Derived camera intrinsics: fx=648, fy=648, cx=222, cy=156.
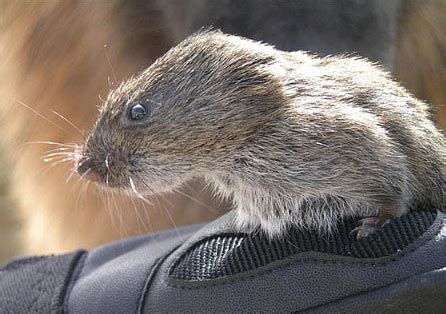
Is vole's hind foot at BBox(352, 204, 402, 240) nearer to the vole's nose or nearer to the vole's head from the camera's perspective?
the vole's head

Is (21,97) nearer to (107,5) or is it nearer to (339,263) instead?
(107,5)

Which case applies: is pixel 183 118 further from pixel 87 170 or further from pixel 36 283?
pixel 36 283

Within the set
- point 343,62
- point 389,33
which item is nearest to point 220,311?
point 343,62

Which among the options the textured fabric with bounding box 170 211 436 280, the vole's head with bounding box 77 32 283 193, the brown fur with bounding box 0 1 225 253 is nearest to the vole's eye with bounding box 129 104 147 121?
the vole's head with bounding box 77 32 283 193

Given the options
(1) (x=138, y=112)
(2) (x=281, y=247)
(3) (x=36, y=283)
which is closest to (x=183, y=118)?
(1) (x=138, y=112)

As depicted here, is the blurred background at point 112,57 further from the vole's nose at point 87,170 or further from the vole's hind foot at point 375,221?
the vole's hind foot at point 375,221

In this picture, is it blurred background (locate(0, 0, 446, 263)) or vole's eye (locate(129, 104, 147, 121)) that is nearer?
vole's eye (locate(129, 104, 147, 121))

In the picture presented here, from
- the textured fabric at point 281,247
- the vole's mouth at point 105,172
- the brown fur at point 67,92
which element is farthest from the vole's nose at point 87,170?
the brown fur at point 67,92
